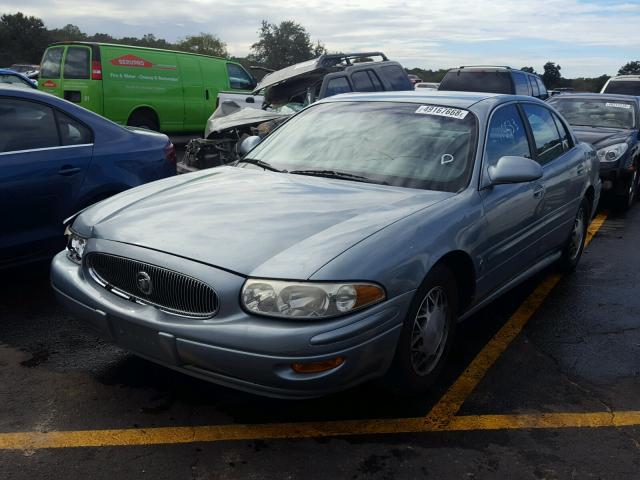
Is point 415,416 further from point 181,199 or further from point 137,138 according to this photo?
point 137,138

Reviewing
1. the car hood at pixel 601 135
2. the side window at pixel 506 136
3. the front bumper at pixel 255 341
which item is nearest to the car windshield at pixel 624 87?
the car hood at pixel 601 135

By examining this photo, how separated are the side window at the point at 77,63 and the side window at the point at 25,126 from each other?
810 centimetres

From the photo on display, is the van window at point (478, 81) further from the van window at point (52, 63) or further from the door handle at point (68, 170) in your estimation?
the door handle at point (68, 170)

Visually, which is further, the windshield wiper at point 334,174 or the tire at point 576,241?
the tire at point 576,241

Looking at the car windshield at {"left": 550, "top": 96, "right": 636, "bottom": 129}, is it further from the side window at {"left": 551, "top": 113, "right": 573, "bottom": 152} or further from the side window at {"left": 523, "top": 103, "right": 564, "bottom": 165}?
the side window at {"left": 523, "top": 103, "right": 564, "bottom": 165}

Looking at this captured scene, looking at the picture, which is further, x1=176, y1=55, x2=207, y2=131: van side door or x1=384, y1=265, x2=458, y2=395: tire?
x1=176, y1=55, x2=207, y2=131: van side door

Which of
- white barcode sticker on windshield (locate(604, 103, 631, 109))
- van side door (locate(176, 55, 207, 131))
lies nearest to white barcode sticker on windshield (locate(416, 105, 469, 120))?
white barcode sticker on windshield (locate(604, 103, 631, 109))

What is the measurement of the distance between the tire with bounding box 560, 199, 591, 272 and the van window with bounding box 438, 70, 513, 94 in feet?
28.8

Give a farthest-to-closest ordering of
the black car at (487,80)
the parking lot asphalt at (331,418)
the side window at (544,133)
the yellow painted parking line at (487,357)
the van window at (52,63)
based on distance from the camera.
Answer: the black car at (487,80) → the van window at (52,63) → the side window at (544,133) → the yellow painted parking line at (487,357) → the parking lot asphalt at (331,418)

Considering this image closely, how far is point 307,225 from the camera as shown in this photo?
3.06m

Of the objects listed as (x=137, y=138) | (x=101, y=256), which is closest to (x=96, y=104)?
(x=137, y=138)

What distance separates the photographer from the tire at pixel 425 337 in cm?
309

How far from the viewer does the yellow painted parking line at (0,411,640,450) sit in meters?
2.90

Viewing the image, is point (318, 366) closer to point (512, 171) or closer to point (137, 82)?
point (512, 171)
